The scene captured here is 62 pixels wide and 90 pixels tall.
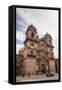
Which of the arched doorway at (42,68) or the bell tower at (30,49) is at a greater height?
the bell tower at (30,49)

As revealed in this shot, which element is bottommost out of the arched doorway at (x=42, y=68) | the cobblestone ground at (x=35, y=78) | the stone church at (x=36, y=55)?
the cobblestone ground at (x=35, y=78)

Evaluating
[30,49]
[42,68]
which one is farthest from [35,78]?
[30,49]

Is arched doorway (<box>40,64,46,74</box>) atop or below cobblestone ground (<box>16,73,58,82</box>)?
atop

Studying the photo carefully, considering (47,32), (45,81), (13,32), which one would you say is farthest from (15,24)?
(45,81)

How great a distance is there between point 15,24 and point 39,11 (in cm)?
25

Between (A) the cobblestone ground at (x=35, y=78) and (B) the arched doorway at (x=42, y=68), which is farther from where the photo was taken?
(B) the arched doorway at (x=42, y=68)

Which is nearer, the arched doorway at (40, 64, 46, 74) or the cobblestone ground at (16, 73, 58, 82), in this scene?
the cobblestone ground at (16, 73, 58, 82)

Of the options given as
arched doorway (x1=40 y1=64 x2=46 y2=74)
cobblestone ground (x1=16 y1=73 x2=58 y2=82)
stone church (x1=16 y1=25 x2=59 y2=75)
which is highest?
stone church (x1=16 y1=25 x2=59 y2=75)

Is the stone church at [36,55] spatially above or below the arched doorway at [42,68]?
above

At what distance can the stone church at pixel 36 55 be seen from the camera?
306cm

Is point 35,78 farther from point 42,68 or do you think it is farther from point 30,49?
point 30,49

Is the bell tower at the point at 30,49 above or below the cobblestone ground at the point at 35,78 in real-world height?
above

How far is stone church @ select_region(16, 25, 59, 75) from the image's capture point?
3.06 meters

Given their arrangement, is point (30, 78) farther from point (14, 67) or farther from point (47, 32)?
point (47, 32)
